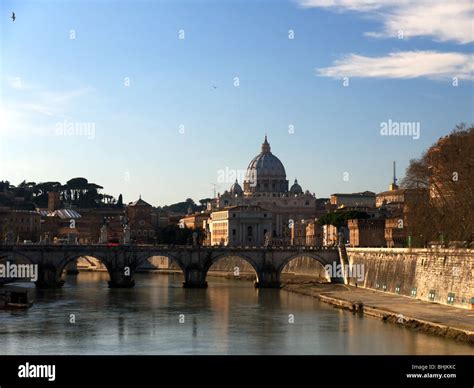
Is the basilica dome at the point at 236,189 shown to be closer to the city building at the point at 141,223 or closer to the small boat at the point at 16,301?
the city building at the point at 141,223

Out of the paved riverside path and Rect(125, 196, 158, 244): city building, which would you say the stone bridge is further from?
Rect(125, 196, 158, 244): city building

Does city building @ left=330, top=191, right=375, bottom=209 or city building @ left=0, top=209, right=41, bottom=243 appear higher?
city building @ left=330, top=191, right=375, bottom=209

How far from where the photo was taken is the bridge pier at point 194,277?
73.8 m

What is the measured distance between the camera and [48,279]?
70.6 m

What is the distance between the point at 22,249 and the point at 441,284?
3186 cm

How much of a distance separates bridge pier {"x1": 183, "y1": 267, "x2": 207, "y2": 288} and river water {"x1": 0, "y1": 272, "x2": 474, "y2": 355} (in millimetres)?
9843

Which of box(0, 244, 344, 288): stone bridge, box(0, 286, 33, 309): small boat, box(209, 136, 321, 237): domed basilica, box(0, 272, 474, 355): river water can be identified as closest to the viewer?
box(0, 272, 474, 355): river water

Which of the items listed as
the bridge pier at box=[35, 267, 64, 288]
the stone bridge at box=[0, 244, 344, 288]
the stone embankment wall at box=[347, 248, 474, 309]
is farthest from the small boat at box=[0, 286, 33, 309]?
the stone embankment wall at box=[347, 248, 474, 309]

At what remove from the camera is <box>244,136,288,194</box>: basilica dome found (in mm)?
174375

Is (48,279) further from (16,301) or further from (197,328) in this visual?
(197,328)

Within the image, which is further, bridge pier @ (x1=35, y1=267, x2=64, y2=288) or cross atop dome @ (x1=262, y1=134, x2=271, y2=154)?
cross atop dome @ (x1=262, y1=134, x2=271, y2=154)

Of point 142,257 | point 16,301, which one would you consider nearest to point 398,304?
point 16,301
